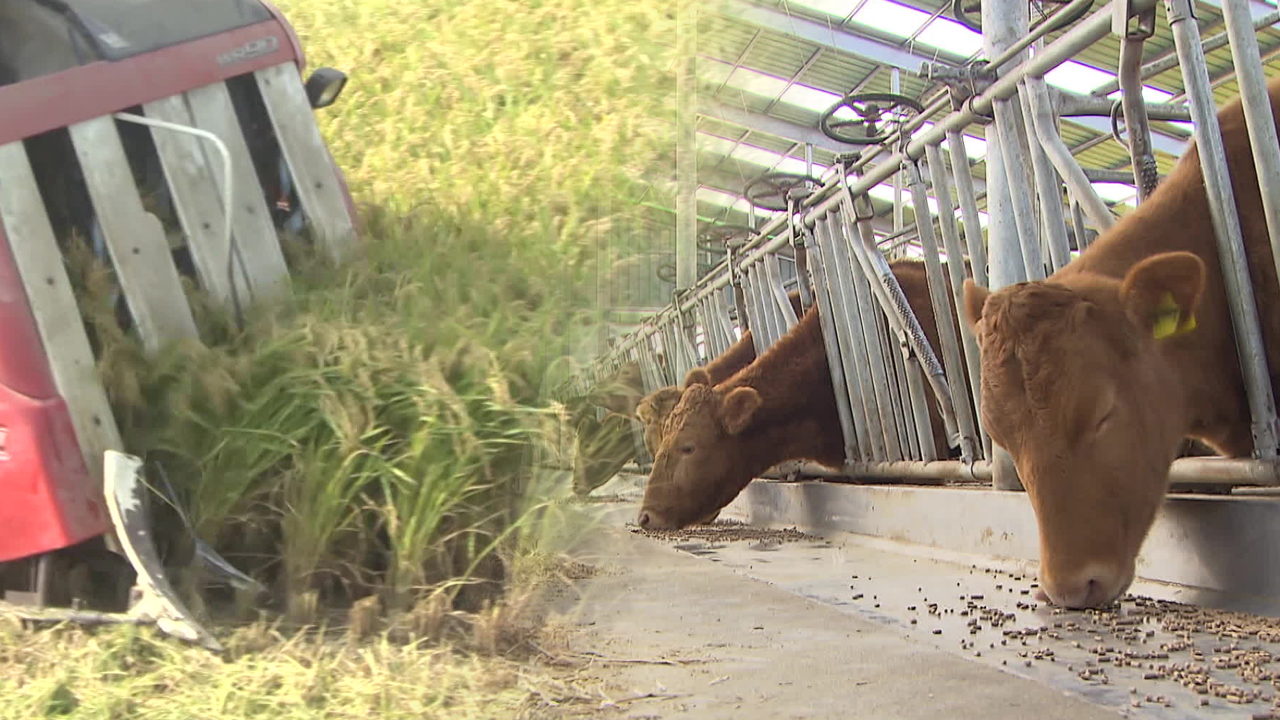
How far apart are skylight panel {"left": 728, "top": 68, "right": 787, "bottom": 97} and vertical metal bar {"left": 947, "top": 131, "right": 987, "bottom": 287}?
6.21 ft

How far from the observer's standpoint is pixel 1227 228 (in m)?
2.13

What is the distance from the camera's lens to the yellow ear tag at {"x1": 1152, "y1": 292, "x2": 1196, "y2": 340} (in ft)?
6.50

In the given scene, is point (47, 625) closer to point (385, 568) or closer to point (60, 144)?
point (385, 568)

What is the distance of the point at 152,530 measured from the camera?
32.0 inches

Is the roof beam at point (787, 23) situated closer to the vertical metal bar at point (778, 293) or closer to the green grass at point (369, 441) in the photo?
the green grass at point (369, 441)

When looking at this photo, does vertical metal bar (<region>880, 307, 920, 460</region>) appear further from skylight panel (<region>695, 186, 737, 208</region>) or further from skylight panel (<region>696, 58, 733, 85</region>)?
skylight panel (<region>696, 58, 733, 85</region>)

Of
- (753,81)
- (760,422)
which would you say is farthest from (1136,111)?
(760,422)

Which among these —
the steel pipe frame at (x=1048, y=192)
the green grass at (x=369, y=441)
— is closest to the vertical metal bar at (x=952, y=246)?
the steel pipe frame at (x=1048, y=192)

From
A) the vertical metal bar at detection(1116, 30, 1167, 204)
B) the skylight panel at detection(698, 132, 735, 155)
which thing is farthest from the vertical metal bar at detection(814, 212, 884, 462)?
the skylight panel at detection(698, 132, 735, 155)

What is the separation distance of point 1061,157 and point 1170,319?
0.66 m

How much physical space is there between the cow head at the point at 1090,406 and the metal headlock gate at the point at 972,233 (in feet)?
0.80

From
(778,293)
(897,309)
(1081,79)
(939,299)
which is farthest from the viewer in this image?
(1081,79)

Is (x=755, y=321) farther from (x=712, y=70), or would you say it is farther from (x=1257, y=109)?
(x=712, y=70)

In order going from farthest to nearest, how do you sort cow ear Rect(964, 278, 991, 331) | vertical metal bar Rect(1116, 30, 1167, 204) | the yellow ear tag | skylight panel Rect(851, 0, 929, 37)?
skylight panel Rect(851, 0, 929, 37) < cow ear Rect(964, 278, 991, 331) < vertical metal bar Rect(1116, 30, 1167, 204) < the yellow ear tag
